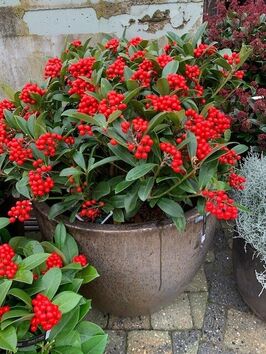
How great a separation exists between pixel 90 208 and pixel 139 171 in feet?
1.01

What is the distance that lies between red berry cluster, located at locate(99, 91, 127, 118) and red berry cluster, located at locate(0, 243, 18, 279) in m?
0.60

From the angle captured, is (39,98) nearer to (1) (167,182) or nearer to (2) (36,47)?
(1) (167,182)

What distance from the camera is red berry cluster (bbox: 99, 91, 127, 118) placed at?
1528 mm

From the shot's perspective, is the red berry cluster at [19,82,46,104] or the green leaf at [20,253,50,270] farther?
the red berry cluster at [19,82,46,104]

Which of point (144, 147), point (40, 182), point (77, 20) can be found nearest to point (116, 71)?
point (144, 147)

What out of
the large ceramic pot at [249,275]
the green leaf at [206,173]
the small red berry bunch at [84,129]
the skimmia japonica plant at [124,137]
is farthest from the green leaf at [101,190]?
the large ceramic pot at [249,275]

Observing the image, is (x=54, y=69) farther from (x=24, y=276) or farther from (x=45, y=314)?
(x=45, y=314)

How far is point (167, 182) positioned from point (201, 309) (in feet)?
2.92

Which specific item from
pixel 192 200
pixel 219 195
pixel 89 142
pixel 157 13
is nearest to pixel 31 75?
pixel 157 13

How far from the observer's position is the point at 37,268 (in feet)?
5.47

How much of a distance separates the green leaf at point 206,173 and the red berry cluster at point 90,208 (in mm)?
401

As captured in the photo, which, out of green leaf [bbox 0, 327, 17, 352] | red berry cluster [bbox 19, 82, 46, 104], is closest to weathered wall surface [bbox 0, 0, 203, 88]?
red berry cluster [bbox 19, 82, 46, 104]

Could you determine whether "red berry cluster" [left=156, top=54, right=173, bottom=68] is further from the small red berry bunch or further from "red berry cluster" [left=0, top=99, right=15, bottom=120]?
"red berry cluster" [left=0, top=99, right=15, bottom=120]

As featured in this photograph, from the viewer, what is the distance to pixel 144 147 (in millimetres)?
1469
